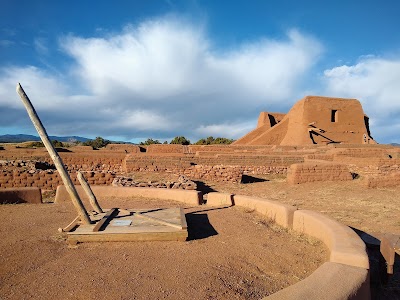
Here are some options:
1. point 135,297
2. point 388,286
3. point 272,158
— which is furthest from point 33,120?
point 272,158

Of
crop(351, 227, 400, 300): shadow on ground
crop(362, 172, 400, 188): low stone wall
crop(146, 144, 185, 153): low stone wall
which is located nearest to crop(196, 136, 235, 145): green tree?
crop(146, 144, 185, 153): low stone wall

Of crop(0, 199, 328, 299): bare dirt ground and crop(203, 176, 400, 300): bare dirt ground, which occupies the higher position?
crop(0, 199, 328, 299): bare dirt ground

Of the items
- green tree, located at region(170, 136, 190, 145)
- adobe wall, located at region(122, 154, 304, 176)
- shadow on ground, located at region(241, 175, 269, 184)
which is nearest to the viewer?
shadow on ground, located at region(241, 175, 269, 184)

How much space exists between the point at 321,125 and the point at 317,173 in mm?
15243

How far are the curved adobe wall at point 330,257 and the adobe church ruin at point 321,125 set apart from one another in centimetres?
2081

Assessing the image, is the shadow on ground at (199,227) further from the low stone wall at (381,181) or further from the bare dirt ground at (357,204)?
the low stone wall at (381,181)

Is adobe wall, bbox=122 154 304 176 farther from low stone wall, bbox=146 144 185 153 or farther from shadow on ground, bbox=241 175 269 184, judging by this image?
low stone wall, bbox=146 144 185 153

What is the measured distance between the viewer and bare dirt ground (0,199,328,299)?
268 centimetres

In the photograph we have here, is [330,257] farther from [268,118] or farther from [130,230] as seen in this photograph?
[268,118]

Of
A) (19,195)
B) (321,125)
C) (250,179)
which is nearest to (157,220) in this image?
(19,195)

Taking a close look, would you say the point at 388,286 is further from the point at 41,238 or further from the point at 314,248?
the point at 41,238

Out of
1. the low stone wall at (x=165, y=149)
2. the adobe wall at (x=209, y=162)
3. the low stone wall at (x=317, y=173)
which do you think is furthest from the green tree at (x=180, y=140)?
the low stone wall at (x=317, y=173)

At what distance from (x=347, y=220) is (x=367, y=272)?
4.22m

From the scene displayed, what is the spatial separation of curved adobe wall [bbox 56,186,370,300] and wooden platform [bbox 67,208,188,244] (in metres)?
1.82
